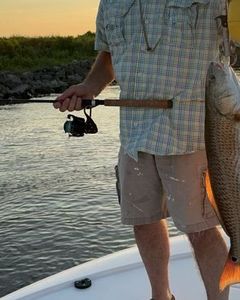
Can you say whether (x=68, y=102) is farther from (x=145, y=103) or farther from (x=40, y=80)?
(x=40, y=80)

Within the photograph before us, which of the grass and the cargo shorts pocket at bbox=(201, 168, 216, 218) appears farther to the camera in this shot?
the grass

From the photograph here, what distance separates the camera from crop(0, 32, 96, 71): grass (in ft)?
137

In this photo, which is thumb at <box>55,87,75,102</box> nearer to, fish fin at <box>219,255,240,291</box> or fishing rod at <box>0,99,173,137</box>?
fishing rod at <box>0,99,173,137</box>

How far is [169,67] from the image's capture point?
309 cm

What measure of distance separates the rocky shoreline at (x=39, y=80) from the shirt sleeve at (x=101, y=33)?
88.3ft

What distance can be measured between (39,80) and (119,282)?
32877 millimetres

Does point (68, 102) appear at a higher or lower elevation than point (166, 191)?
higher

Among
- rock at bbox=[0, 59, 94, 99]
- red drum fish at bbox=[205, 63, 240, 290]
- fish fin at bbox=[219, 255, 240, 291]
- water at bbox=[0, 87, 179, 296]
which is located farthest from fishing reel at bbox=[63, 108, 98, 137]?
rock at bbox=[0, 59, 94, 99]

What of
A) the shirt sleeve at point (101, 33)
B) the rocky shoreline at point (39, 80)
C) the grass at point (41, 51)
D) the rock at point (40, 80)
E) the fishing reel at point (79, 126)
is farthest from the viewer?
the grass at point (41, 51)

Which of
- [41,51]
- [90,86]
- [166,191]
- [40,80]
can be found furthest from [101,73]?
[41,51]

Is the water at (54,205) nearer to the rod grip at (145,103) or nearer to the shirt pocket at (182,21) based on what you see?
the rod grip at (145,103)

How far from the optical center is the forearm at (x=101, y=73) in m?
3.51

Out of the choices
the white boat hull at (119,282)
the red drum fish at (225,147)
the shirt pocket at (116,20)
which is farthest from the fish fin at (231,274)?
the shirt pocket at (116,20)

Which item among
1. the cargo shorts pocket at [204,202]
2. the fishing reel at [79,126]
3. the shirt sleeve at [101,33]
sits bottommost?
the cargo shorts pocket at [204,202]
